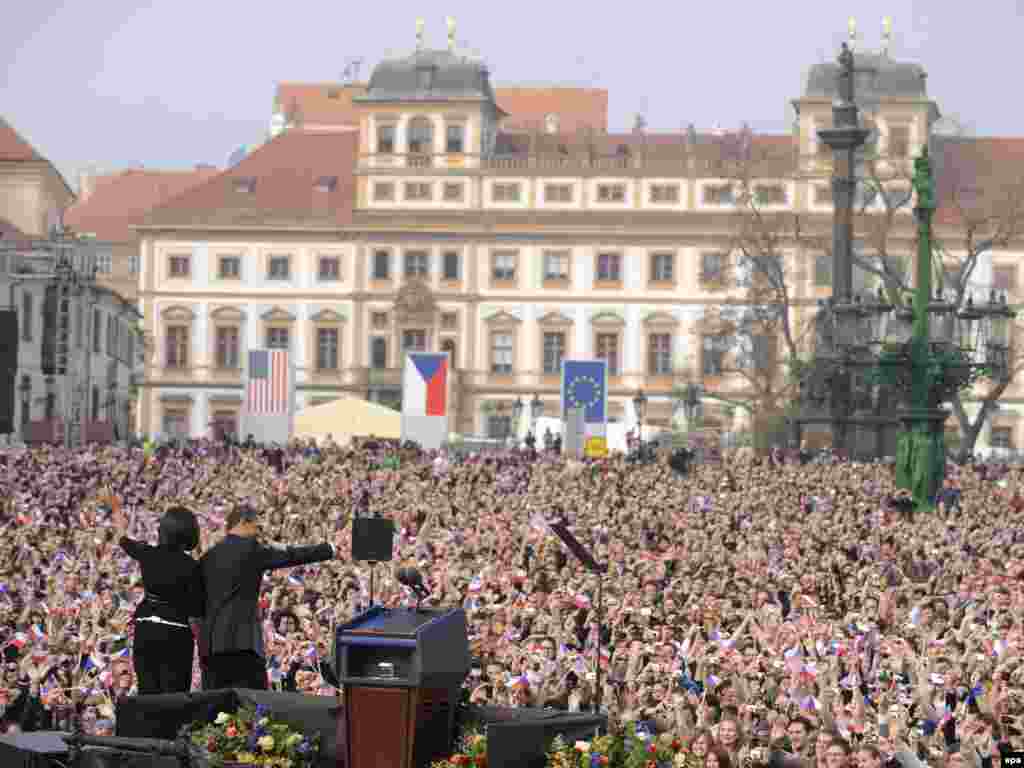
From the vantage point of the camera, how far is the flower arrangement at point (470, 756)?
9633mm

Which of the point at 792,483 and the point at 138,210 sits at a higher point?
the point at 138,210

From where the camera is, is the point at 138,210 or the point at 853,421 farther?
the point at 138,210

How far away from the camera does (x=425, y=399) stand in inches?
1697

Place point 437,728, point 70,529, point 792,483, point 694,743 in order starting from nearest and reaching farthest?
point 437,728 < point 694,743 < point 70,529 < point 792,483

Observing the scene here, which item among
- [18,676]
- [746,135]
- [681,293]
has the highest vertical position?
[746,135]

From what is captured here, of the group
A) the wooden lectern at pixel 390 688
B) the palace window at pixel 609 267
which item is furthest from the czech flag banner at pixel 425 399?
the palace window at pixel 609 267

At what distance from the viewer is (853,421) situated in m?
41.6

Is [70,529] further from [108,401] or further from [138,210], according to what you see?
[138,210]

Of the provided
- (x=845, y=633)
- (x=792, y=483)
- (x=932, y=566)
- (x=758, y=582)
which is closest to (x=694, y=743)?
(x=845, y=633)

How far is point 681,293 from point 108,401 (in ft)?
70.7

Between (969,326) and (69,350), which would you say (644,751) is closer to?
(969,326)

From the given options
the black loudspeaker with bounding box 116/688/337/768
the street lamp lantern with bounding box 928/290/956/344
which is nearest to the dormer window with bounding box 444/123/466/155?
the street lamp lantern with bounding box 928/290/956/344

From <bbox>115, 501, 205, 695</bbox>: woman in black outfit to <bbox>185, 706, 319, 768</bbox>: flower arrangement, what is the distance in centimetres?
127

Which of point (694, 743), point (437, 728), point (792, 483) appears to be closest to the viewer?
point (437, 728)
